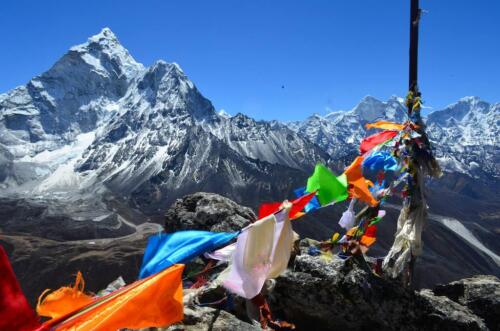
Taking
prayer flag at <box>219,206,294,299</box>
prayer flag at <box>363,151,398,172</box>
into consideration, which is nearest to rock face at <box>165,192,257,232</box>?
prayer flag at <box>363,151,398,172</box>

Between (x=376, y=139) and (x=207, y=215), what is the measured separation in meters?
7.27

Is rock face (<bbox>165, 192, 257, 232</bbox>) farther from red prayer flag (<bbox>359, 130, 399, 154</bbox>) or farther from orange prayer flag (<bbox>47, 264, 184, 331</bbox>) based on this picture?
orange prayer flag (<bbox>47, 264, 184, 331</bbox>)

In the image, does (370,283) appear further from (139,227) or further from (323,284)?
(139,227)

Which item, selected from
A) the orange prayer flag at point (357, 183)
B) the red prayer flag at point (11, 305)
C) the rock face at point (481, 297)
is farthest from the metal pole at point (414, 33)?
the red prayer flag at point (11, 305)

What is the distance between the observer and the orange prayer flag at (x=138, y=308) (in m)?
5.98

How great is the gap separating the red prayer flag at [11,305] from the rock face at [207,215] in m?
10.0

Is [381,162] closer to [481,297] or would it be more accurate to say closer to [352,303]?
[352,303]

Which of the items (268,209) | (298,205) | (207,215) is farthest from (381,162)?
(207,215)

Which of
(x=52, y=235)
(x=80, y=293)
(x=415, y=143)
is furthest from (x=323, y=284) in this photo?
(x=52, y=235)

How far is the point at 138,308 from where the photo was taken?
246 inches

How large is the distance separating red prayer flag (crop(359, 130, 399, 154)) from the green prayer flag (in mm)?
1632

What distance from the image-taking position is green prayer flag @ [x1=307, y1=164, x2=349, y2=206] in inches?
408

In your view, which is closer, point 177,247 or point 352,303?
point 177,247

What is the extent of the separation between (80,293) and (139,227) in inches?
7025
